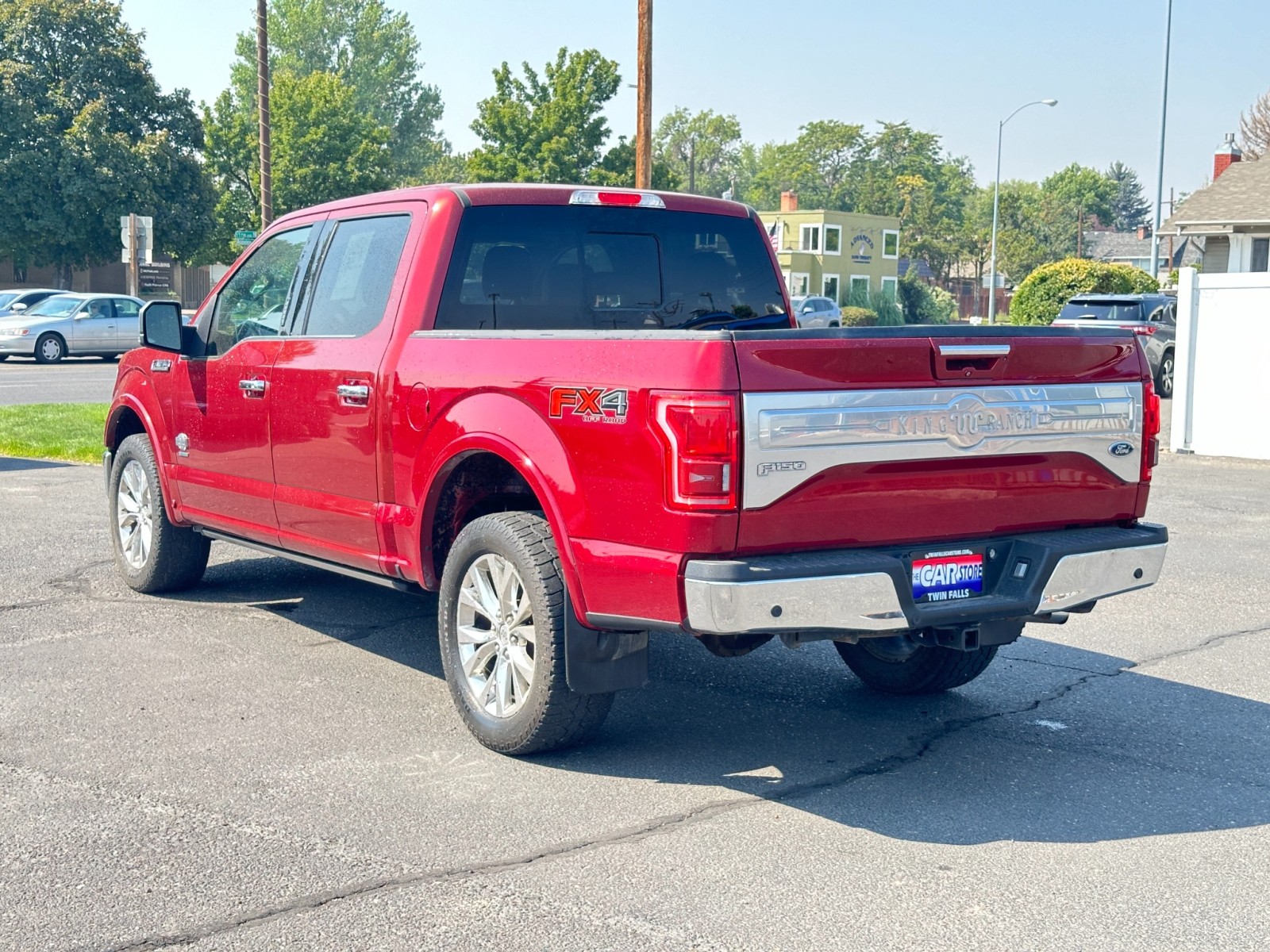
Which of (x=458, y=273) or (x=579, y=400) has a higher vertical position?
(x=458, y=273)

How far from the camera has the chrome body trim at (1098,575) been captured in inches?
191

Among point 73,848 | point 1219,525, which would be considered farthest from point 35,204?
point 73,848

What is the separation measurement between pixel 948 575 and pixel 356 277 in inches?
115

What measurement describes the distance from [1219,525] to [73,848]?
9.03m

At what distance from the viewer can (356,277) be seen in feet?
20.3

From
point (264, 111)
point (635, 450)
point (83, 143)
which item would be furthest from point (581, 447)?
point (83, 143)

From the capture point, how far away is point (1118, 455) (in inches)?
202

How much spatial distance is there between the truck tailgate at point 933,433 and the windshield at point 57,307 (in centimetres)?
2851

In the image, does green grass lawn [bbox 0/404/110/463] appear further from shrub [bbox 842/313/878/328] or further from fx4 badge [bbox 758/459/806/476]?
shrub [bbox 842/313/878/328]

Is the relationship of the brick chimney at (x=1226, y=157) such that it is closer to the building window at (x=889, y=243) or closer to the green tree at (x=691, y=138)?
the building window at (x=889, y=243)

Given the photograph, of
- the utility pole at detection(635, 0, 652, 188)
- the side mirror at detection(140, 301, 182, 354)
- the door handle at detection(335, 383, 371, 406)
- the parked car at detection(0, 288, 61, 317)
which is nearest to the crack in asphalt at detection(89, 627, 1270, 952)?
A: the door handle at detection(335, 383, 371, 406)

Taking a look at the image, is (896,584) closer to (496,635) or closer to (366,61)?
(496,635)

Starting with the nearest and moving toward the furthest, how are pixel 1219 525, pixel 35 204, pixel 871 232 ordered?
pixel 1219 525 → pixel 35 204 → pixel 871 232

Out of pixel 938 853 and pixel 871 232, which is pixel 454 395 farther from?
pixel 871 232
